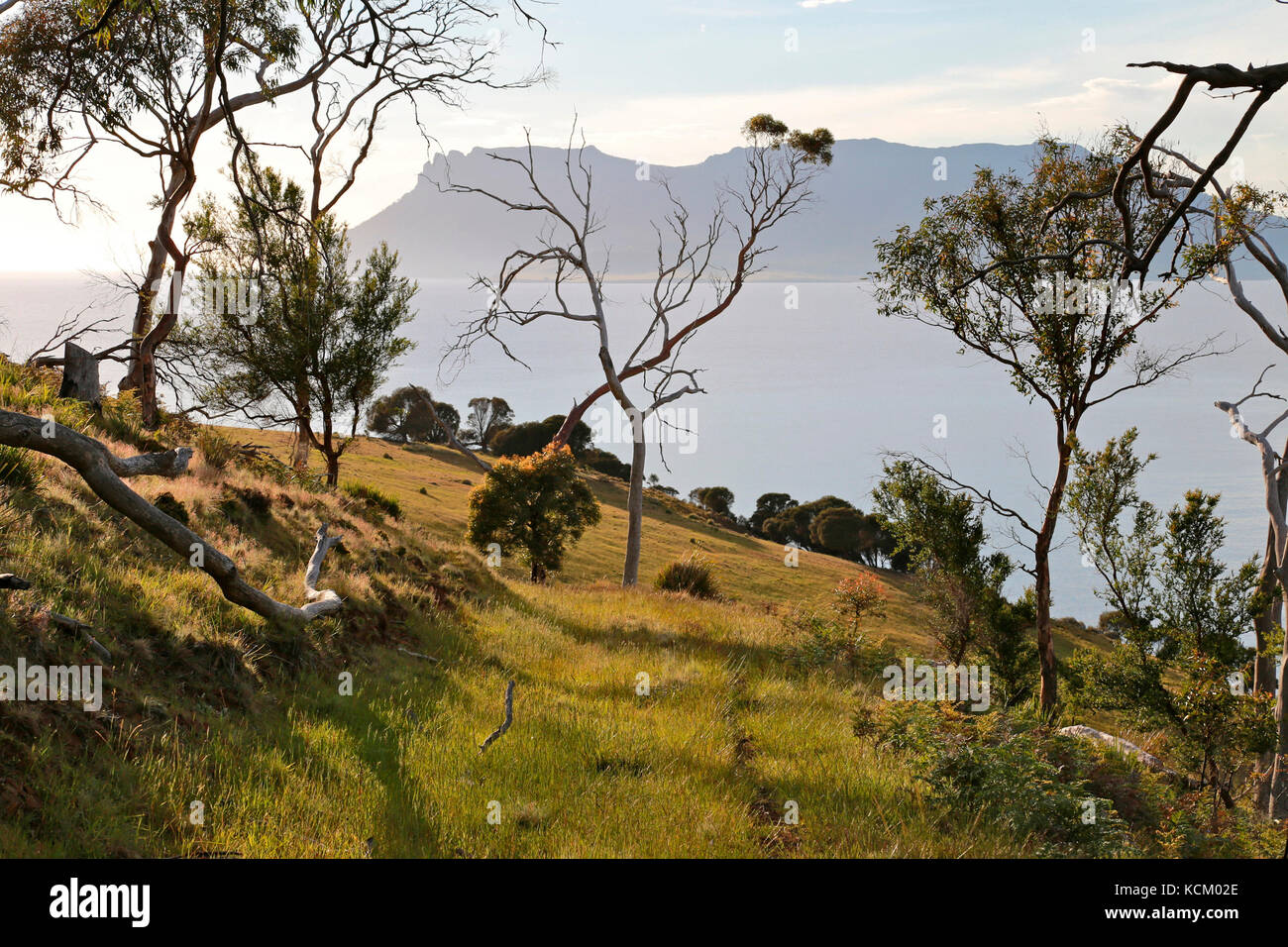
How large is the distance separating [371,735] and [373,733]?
63 mm

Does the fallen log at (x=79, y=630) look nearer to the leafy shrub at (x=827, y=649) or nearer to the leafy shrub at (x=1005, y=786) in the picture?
the leafy shrub at (x=1005, y=786)

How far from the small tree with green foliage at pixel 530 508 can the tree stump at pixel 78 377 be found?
13525 mm

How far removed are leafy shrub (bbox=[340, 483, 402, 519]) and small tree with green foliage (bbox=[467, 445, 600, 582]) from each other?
12.8 ft

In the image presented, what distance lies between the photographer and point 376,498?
2198cm

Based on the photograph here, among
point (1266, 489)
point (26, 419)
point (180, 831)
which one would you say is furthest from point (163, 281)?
point (1266, 489)

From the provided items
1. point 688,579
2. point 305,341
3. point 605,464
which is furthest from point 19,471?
point 605,464

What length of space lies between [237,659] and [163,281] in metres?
18.6

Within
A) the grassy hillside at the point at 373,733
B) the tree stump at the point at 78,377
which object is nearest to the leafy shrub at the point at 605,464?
the tree stump at the point at 78,377

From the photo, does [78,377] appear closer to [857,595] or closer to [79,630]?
[79,630]

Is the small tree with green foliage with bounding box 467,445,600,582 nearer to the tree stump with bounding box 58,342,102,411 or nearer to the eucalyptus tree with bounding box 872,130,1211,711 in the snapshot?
the eucalyptus tree with bounding box 872,130,1211,711

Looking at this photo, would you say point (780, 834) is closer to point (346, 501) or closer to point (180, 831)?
point (180, 831)

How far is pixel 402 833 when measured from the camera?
5.18m

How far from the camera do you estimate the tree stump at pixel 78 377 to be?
43.0 ft

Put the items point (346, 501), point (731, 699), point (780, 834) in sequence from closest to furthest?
point (780, 834), point (731, 699), point (346, 501)
